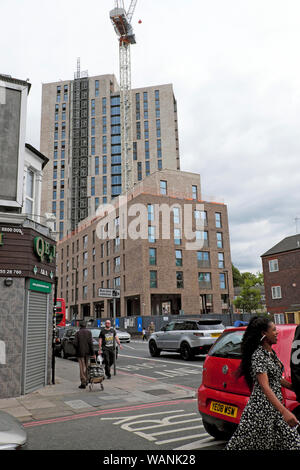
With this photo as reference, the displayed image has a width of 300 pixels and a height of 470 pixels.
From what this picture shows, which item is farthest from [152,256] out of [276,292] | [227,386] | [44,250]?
[227,386]

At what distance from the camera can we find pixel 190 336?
53.5 feet

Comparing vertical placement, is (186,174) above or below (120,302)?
above

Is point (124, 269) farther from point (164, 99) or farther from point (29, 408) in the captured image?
point (164, 99)

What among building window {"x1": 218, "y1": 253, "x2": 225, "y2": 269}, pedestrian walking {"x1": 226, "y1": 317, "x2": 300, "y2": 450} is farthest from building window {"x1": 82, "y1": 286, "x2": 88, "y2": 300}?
pedestrian walking {"x1": 226, "y1": 317, "x2": 300, "y2": 450}

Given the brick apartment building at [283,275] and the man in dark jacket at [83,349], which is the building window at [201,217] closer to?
the brick apartment building at [283,275]

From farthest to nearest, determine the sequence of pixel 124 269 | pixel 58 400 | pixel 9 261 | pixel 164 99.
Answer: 1. pixel 164 99
2. pixel 124 269
3. pixel 9 261
4. pixel 58 400

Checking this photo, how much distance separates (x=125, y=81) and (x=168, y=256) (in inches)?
2425

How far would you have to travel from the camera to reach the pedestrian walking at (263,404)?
128 inches

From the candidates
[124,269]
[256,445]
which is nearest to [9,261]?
[256,445]

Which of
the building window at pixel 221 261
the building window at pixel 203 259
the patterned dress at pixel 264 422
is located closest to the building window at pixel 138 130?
the building window at pixel 221 261

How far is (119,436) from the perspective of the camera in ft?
18.7

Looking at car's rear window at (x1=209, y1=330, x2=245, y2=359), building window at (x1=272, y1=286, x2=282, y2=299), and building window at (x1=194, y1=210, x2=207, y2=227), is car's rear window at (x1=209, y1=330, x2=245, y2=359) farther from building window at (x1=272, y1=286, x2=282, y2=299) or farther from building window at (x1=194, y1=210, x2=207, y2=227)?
building window at (x1=194, y1=210, x2=207, y2=227)

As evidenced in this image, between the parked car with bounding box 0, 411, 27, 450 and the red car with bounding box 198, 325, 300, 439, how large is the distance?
2.31 meters

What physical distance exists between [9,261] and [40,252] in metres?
1.06
